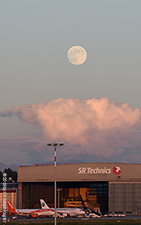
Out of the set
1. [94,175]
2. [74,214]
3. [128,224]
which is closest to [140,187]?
[94,175]

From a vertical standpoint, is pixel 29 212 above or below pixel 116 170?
below

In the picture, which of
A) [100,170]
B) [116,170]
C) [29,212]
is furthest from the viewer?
[116,170]

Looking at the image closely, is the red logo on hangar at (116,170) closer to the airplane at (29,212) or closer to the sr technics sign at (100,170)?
the sr technics sign at (100,170)

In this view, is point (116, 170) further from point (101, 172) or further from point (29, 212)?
point (29, 212)

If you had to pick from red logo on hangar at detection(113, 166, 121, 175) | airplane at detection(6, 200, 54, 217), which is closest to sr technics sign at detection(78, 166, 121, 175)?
red logo on hangar at detection(113, 166, 121, 175)

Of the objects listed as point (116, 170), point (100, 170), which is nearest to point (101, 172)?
point (100, 170)

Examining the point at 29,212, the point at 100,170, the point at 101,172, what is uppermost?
the point at 100,170

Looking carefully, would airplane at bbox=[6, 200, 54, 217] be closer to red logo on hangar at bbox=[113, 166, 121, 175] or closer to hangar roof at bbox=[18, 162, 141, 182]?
hangar roof at bbox=[18, 162, 141, 182]

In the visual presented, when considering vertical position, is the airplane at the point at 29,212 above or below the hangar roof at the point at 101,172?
below

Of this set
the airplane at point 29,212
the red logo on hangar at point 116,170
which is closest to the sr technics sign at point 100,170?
the red logo on hangar at point 116,170

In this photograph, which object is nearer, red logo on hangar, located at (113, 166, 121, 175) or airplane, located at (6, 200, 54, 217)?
airplane, located at (6, 200, 54, 217)

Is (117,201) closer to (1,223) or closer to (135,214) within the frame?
(135,214)

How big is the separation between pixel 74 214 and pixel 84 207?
1948cm

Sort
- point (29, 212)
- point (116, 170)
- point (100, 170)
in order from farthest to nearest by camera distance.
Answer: point (116, 170) < point (100, 170) < point (29, 212)
